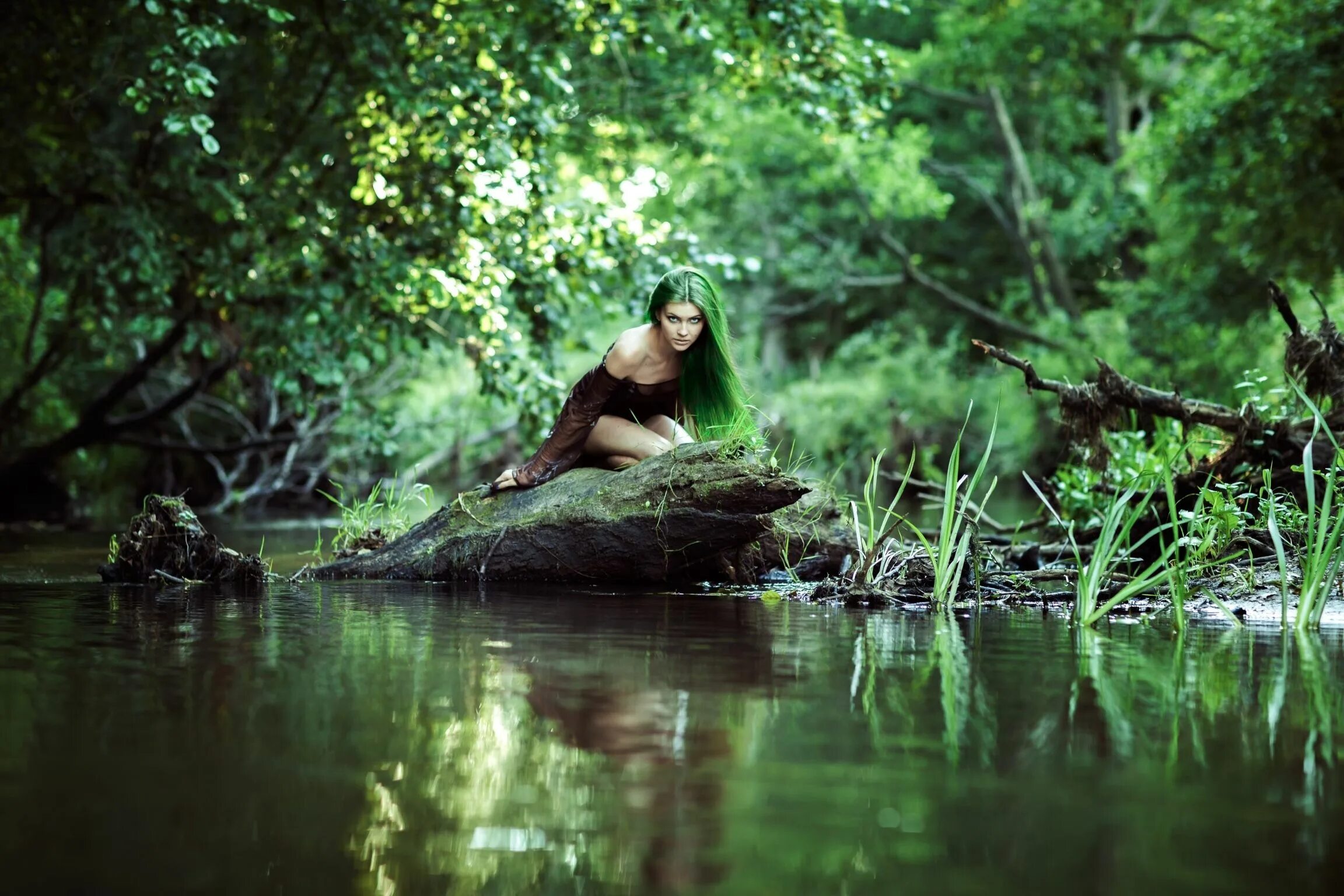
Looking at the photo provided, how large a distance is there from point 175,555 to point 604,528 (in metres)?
1.96

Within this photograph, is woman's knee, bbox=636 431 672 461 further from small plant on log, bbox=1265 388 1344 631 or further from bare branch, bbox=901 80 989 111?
bare branch, bbox=901 80 989 111

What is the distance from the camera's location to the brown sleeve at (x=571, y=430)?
6.14 meters

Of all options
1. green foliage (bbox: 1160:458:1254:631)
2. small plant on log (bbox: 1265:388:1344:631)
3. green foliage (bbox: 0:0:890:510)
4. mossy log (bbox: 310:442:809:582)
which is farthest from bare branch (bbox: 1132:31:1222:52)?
small plant on log (bbox: 1265:388:1344:631)

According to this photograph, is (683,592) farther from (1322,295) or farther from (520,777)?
(1322,295)

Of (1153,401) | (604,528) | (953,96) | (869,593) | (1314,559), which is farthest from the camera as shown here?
(953,96)

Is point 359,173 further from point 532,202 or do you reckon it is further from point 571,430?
point 571,430

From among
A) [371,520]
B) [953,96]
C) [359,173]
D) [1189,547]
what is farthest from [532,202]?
[953,96]

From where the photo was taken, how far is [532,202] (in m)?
9.70

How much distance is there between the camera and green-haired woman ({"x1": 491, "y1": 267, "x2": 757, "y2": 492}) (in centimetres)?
588

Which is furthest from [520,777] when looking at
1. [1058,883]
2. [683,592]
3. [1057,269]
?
[1057,269]

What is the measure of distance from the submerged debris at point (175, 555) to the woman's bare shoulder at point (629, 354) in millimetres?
1873

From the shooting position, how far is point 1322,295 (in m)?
15.6

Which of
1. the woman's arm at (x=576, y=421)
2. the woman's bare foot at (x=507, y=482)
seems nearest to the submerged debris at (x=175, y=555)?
the woman's bare foot at (x=507, y=482)

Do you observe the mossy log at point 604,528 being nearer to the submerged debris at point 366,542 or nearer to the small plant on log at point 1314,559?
the submerged debris at point 366,542
